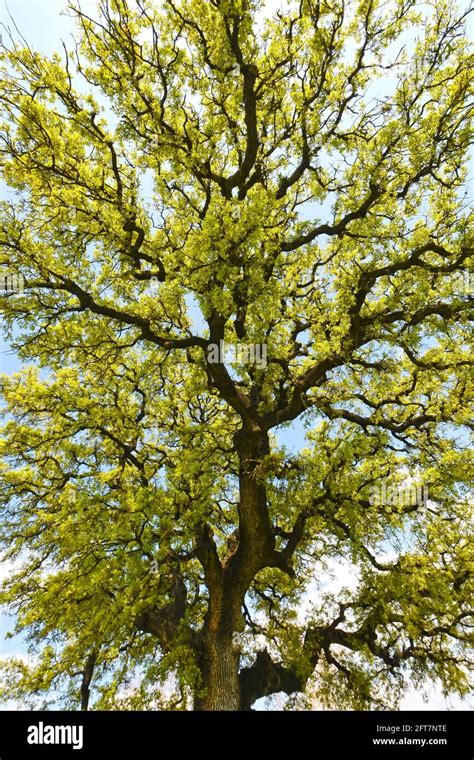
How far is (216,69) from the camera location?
366 inches

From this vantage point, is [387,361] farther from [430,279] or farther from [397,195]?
[397,195]

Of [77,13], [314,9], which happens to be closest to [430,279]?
[314,9]

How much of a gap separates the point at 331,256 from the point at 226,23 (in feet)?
18.2

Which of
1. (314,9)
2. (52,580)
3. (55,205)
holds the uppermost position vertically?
(314,9)
